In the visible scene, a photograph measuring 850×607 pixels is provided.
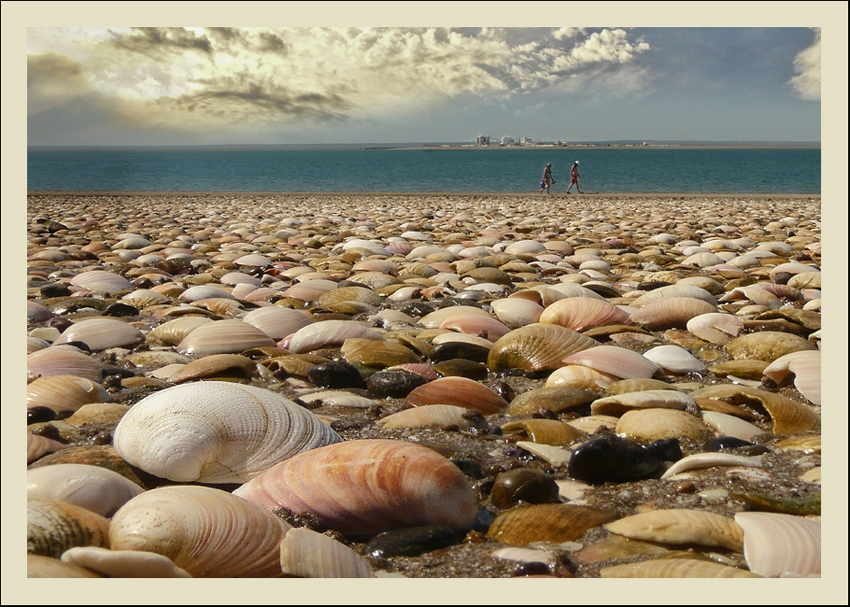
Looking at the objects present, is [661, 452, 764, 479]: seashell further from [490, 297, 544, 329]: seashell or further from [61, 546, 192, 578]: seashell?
[490, 297, 544, 329]: seashell

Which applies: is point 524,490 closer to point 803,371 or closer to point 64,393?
point 803,371

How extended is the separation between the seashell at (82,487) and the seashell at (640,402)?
4.60 ft

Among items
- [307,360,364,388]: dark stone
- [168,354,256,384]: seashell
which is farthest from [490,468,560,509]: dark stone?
[168,354,256,384]: seashell

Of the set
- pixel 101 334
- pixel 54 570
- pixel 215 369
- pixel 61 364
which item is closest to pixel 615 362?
pixel 215 369

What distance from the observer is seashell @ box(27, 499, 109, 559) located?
1.38 metres

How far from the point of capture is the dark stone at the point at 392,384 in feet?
8.47

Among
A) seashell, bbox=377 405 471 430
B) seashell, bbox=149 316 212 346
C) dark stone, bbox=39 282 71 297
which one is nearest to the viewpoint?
seashell, bbox=377 405 471 430

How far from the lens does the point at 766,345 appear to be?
2.95m

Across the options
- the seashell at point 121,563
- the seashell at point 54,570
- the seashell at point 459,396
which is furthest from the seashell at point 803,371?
the seashell at point 54,570

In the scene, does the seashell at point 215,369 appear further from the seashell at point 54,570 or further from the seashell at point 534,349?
the seashell at point 54,570

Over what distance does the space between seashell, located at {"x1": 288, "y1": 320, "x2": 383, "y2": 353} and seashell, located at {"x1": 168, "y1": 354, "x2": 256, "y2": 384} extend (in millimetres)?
380

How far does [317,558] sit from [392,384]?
3.99 ft

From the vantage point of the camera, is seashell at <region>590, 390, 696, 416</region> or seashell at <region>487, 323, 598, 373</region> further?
seashell at <region>487, 323, 598, 373</region>

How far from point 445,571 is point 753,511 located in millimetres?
735
